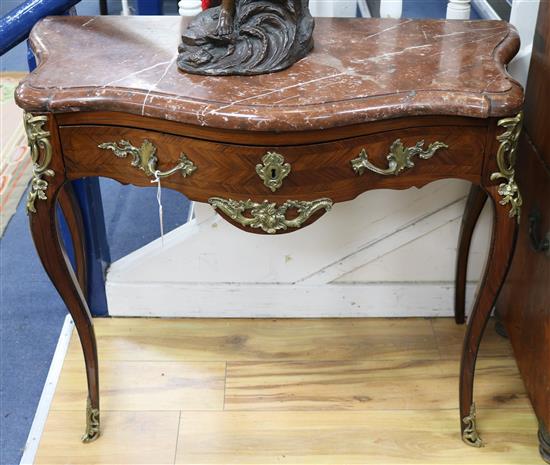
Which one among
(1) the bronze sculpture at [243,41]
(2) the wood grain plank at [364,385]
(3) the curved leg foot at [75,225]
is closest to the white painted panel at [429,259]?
(2) the wood grain plank at [364,385]

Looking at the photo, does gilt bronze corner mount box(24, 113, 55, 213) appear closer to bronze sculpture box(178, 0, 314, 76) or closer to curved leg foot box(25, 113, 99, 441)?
curved leg foot box(25, 113, 99, 441)

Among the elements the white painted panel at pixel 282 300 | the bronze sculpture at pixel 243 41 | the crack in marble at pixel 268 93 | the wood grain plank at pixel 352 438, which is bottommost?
the wood grain plank at pixel 352 438

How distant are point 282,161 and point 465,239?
27.3 inches

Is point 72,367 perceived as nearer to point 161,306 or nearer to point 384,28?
point 161,306

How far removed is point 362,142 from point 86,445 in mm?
861

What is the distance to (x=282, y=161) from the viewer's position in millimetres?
1206

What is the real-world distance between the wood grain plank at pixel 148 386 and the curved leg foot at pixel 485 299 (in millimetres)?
517

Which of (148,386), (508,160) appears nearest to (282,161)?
(508,160)

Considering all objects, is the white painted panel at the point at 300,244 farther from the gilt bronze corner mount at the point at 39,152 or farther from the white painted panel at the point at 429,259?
the gilt bronze corner mount at the point at 39,152

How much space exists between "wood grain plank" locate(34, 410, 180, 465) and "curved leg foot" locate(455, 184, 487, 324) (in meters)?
0.72

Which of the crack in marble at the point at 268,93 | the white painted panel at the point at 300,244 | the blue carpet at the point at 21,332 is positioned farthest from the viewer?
the white painted panel at the point at 300,244

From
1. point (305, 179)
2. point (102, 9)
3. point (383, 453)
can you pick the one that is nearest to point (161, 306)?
point (383, 453)

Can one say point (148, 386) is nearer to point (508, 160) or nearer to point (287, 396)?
point (287, 396)

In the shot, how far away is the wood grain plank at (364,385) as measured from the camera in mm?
1676
